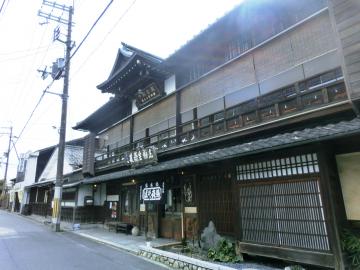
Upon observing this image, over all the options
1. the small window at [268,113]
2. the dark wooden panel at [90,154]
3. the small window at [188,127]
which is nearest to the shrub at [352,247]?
the small window at [268,113]

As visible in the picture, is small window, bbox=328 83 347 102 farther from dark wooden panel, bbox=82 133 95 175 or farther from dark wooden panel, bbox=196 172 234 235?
dark wooden panel, bbox=82 133 95 175

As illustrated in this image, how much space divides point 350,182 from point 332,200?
1012 millimetres

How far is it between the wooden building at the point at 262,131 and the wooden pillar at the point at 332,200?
3 cm

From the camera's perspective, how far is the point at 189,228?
14062 mm

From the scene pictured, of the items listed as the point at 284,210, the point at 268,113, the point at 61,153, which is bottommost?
the point at 284,210

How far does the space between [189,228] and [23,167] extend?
144 ft

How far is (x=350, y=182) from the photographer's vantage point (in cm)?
859

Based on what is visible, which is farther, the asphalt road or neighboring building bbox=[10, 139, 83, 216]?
neighboring building bbox=[10, 139, 83, 216]

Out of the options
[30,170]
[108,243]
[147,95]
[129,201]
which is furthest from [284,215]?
[30,170]

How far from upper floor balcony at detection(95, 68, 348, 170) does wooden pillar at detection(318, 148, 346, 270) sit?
1425 millimetres

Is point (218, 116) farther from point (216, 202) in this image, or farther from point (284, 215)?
point (284, 215)

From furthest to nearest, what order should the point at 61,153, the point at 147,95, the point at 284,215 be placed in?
1. the point at 61,153
2. the point at 147,95
3. the point at 284,215

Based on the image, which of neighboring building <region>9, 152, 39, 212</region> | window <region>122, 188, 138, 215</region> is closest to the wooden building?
window <region>122, 188, 138, 215</region>

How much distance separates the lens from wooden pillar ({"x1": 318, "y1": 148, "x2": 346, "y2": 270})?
7767mm
